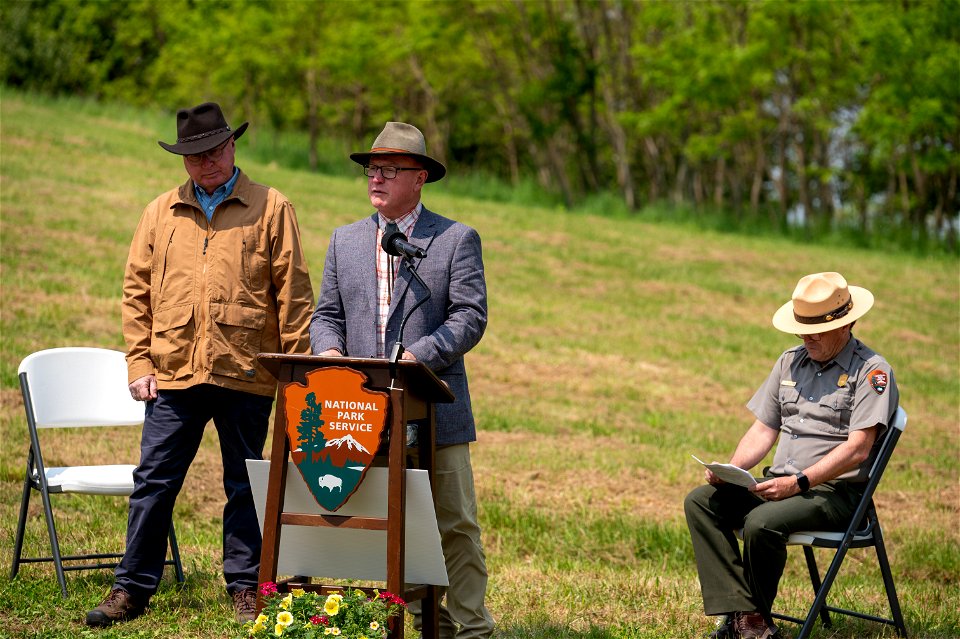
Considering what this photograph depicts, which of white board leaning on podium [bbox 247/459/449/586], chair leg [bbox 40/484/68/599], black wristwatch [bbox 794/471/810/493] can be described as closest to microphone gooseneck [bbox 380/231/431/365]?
white board leaning on podium [bbox 247/459/449/586]

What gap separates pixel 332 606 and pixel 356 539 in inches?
19.1

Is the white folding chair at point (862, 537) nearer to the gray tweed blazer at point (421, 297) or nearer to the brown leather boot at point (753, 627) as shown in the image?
the brown leather boot at point (753, 627)

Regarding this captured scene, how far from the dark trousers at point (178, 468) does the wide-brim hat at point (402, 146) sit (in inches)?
59.2

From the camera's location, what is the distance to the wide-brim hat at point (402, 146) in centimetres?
495

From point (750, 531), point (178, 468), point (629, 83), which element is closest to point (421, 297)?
point (178, 468)

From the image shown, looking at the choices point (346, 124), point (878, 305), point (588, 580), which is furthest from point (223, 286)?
point (346, 124)

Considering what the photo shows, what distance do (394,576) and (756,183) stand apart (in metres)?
33.6

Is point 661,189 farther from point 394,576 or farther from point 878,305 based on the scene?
point 394,576

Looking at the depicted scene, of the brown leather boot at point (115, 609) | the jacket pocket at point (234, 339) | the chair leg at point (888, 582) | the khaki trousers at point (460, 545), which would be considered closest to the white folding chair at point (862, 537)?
the chair leg at point (888, 582)

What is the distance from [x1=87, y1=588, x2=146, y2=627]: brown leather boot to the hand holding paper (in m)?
2.78

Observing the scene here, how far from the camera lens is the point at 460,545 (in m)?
5.19

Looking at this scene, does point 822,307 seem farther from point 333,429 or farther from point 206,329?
point 206,329

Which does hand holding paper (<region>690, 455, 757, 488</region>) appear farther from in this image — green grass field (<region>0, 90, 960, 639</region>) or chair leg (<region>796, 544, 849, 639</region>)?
green grass field (<region>0, 90, 960, 639</region>)

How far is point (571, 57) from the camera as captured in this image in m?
35.7
